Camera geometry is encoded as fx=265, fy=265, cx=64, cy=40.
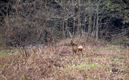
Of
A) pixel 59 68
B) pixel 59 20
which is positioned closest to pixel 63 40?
pixel 59 20

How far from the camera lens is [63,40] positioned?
18.0 meters

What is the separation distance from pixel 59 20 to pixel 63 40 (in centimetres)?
421

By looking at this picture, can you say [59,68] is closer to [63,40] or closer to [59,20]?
[63,40]

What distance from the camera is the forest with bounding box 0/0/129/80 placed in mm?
8609

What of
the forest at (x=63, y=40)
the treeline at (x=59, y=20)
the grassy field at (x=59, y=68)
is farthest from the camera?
the treeline at (x=59, y=20)

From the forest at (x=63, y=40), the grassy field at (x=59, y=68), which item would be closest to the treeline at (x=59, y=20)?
the forest at (x=63, y=40)

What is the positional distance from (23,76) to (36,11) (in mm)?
10679

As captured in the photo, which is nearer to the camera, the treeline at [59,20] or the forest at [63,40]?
the forest at [63,40]

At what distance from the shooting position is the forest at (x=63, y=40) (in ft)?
28.2

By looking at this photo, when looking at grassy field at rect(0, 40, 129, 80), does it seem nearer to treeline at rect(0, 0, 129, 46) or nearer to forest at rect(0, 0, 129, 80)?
forest at rect(0, 0, 129, 80)

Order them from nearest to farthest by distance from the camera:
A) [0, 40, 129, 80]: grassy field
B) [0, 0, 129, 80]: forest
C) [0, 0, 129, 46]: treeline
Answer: [0, 40, 129, 80]: grassy field < [0, 0, 129, 80]: forest < [0, 0, 129, 46]: treeline

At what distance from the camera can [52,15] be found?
21156 millimetres

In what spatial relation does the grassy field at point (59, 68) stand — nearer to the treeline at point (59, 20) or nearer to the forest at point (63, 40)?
the forest at point (63, 40)

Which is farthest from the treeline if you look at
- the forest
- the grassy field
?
the grassy field
